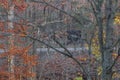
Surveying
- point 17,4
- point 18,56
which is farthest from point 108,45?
point 18,56

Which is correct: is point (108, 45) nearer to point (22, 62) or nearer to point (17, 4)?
point (17, 4)

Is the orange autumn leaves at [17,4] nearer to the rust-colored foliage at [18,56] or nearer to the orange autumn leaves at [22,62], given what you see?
the rust-colored foliage at [18,56]

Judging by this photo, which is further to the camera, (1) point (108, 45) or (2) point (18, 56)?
(2) point (18, 56)

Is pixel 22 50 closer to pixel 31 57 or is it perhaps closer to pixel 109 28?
pixel 31 57

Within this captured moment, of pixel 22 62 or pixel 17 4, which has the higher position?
pixel 17 4

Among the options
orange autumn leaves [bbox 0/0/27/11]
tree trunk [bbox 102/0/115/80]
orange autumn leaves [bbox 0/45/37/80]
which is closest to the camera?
tree trunk [bbox 102/0/115/80]

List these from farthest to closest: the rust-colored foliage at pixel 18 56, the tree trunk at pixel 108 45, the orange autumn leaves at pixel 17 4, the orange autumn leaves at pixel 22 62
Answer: the orange autumn leaves at pixel 17 4 → the rust-colored foliage at pixel 18 56 → the orange autumn leaves at pixel 22 62 → the tree trunk at pixel 108 45

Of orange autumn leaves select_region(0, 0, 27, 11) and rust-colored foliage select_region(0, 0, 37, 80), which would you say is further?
orange autumn leaves select_region(0, 0, 27, 11)

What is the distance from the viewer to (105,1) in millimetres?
4930

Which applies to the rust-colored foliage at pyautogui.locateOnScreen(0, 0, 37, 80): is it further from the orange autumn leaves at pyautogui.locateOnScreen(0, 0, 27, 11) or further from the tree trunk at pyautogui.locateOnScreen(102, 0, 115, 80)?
the tree trunk at pyautogui.locateOnScreen(102, 0, 115, 80)

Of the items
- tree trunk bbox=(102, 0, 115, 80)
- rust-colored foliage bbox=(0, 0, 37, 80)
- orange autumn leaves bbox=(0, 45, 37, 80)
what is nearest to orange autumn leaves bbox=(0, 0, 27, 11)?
rust-colored foliage bbox=(0, 0, 37, 80)

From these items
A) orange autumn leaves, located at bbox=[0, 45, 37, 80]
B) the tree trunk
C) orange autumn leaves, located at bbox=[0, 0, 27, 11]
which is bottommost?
orange autumn leaves, located at bbox=[0, 45, 37, 80]

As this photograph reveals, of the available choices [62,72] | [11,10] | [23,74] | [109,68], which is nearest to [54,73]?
[62,72]

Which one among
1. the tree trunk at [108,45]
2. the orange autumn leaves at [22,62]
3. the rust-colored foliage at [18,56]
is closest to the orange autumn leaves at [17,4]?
the rust-colored foliage at [18,56]
